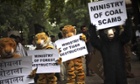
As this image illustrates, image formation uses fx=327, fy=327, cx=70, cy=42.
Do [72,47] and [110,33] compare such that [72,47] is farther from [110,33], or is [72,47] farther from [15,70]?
[15,70]

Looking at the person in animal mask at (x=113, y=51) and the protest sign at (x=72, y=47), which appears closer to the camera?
the person in animal mask at (x=113, y=51)

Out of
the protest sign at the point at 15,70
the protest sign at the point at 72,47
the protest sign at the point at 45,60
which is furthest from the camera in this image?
the protest sign at the point at 72,47

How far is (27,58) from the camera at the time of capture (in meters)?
5.81

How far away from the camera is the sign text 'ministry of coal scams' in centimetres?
581

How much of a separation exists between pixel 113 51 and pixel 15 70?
1771mm

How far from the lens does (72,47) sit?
758 centimetres

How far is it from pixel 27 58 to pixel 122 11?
1889mm

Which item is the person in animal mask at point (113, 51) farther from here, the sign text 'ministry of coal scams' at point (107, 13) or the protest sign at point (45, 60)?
the protest sign at point (45, 60)

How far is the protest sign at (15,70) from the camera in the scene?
577 centimetres

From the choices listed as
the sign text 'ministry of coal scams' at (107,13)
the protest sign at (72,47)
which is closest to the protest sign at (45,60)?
the protest sign at (72,47)

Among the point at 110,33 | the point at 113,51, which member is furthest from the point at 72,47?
the point at 113,51

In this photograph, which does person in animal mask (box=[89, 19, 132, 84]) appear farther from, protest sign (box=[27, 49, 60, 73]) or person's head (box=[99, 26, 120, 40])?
protest sign (box=[27, 49, 60, 73])

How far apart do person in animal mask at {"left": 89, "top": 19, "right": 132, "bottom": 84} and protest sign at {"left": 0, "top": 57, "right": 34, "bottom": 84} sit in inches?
50.5

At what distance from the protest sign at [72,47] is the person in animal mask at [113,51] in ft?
5.38
